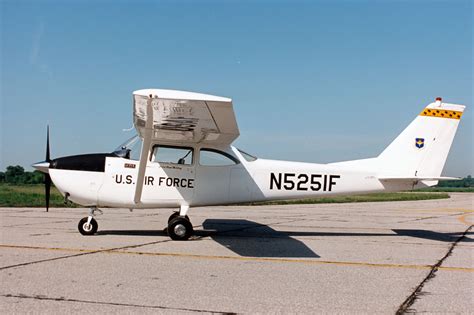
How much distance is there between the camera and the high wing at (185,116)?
7207mm

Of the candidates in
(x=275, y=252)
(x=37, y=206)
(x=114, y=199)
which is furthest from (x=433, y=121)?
(x=37, y=206)

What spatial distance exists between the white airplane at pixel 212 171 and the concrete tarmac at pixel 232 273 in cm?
83

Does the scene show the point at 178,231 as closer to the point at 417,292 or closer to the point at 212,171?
the point at 212,171

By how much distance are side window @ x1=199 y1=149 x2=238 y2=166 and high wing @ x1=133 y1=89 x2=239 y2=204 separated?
21 centimetres

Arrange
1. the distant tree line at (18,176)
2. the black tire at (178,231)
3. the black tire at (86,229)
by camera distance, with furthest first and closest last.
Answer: the distant tree line at (18,176) → the black tire at (86,229) → the black tire at (178,231)

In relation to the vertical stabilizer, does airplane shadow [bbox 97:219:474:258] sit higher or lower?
lower

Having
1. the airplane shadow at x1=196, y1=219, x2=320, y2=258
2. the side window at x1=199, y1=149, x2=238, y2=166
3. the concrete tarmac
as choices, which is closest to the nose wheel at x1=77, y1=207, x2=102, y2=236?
the concrete tarmac

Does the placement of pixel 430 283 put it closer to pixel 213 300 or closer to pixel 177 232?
pixel 213 300

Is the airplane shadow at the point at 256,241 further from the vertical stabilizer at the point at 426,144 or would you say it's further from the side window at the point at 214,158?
the vertical stabilizer at the point at 426,144

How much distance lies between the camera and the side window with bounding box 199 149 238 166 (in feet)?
32.9

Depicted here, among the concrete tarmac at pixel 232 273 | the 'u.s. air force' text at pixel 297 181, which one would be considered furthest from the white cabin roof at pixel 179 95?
the 'u.s. air force' text at pixel 297 181

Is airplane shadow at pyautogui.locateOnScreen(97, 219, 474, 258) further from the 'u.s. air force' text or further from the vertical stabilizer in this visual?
the vertical stabilizer

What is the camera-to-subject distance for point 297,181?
33.9 ft

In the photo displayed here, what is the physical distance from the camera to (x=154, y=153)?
992 centimetres
